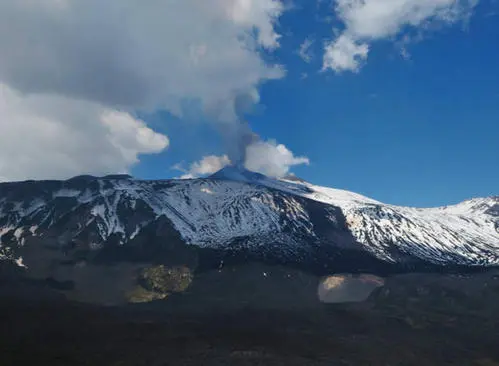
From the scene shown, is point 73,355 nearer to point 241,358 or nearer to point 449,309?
point 241,358

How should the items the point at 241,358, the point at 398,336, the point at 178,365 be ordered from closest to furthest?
the point at 178,365 → the point at 241,358 → the point at 398,336

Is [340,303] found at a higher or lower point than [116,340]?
higher

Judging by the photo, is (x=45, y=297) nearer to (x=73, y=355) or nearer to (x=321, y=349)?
(x=73, y=355)

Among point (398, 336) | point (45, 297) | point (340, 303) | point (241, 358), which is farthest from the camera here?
point (340, 303)

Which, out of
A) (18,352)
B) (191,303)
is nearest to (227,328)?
(191,303)

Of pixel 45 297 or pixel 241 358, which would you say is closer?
pixel 241 358

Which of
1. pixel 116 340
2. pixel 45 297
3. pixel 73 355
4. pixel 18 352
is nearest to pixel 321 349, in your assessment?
pixel 116 340
